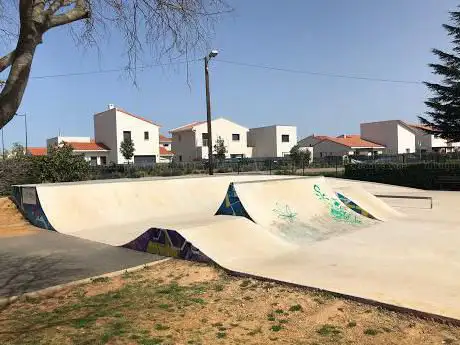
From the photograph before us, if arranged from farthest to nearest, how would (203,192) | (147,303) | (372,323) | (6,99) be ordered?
1. (203,192)
2. (147,303)
3. (372,323)
4. (6,99)

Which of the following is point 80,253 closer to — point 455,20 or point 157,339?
point 157,339

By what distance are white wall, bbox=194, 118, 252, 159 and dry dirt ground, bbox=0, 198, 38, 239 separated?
153 feet

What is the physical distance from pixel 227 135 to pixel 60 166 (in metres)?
45.6

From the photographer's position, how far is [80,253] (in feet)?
24.2

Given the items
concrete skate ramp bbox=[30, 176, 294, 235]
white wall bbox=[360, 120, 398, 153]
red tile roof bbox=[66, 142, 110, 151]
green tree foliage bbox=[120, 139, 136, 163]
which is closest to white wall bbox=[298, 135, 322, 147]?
white wall bbox=[360, 120, 398, 153]

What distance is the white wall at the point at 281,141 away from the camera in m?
62.4

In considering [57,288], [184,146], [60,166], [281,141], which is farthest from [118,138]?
[57,288]

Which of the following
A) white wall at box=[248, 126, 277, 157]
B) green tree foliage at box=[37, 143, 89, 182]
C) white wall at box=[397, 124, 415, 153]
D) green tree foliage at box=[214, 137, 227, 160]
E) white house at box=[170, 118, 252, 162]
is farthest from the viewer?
white wall at box=[397, 124, 415, 153]

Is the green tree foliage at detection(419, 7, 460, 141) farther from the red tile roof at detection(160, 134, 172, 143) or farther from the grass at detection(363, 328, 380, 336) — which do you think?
the red tile roof at detection(160, 134, 172, 143)

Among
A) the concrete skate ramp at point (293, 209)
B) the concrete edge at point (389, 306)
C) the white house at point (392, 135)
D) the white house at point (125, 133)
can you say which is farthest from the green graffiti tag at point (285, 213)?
the white house at point (392, 135)

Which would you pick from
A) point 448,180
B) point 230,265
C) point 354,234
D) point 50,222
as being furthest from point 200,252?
point 448,180

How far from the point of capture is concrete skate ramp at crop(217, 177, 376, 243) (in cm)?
891

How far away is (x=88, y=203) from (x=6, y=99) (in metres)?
8.38

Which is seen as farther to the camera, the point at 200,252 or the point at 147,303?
the point at 200,252
